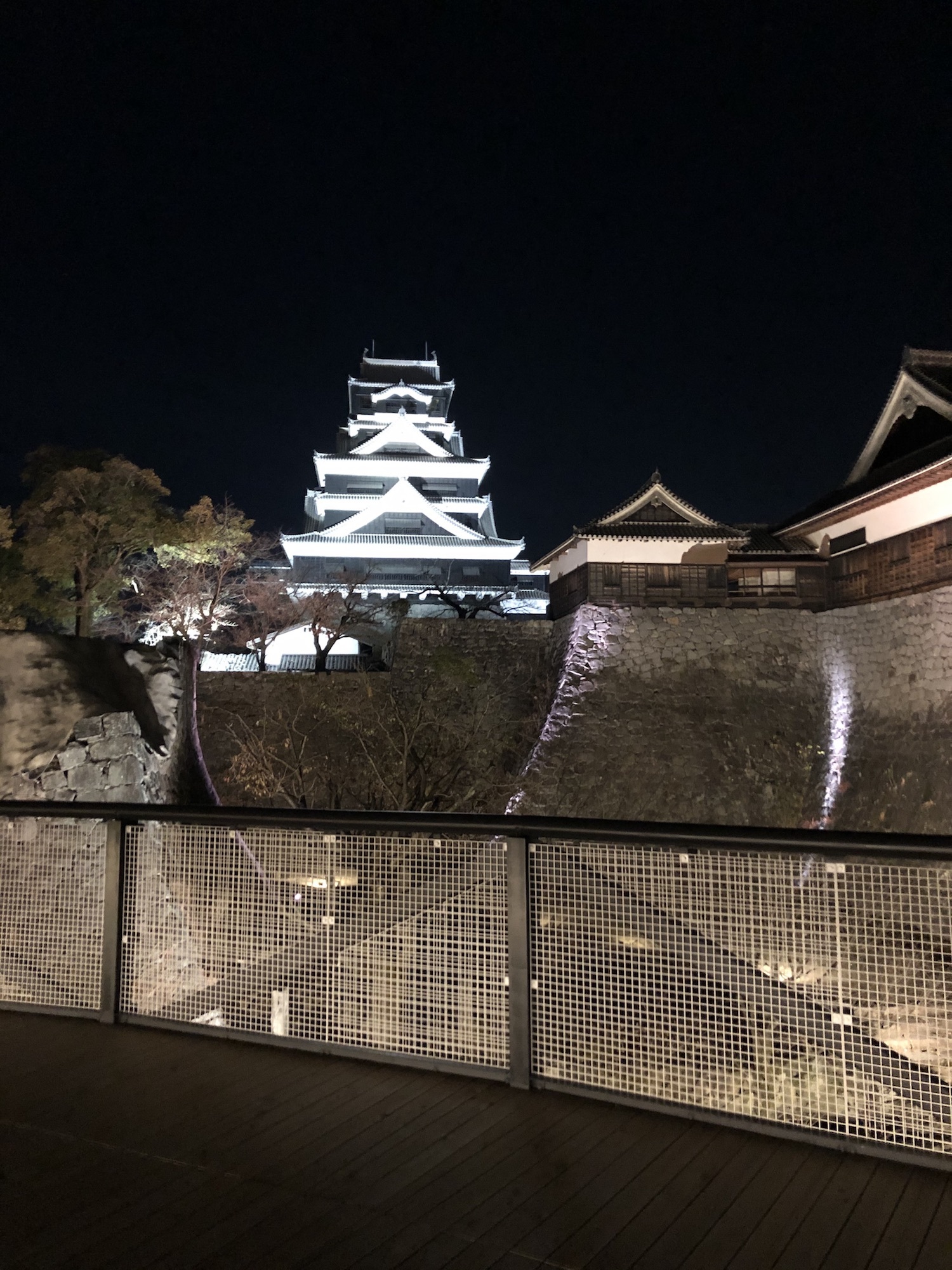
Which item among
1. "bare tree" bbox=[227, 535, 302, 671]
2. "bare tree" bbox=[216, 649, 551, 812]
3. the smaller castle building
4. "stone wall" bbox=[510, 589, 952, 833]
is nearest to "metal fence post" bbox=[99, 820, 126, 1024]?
"bare tree" bbox=[216, 649, 551, 812]

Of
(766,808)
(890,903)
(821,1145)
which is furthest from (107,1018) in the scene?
(766,808)

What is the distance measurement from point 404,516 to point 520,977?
981 inches

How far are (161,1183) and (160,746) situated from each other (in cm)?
743

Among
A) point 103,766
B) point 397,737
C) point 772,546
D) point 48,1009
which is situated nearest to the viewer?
point 48,1009

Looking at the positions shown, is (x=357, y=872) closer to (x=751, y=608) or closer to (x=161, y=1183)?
(x=161, y=1183)

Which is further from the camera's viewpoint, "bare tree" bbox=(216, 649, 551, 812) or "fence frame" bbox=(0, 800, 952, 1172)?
"bare tree" bbox=(216, 649, 551, 812)

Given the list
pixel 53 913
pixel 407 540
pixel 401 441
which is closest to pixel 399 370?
pixel 401 441

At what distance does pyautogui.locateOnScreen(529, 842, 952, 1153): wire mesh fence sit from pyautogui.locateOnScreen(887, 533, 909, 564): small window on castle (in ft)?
47.4

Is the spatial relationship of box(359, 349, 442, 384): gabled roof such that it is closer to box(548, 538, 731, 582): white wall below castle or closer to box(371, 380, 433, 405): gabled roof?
box(371, 380, 433, 405): gabled roof

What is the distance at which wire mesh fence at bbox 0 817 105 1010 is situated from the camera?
3.40m

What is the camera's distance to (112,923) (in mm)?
3309

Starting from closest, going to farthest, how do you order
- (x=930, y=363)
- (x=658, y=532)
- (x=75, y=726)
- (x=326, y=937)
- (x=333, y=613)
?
(x=326, y=937), (x=75, y=726), (x=930, y=363), (x=658, y=532), (x=333, y=613)

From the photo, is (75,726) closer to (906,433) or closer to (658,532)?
(658,532)

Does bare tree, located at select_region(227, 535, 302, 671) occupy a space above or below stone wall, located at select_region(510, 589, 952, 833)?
above
